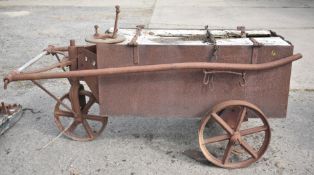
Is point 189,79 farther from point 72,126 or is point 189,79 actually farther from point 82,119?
point 72,126

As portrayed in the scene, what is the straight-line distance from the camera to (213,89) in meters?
3.62

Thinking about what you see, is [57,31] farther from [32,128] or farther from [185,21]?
[32,128]

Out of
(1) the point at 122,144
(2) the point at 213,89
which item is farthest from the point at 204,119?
(1) the point at 122,144

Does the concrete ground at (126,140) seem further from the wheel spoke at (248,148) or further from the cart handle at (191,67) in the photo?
the cart handle at (191,67)

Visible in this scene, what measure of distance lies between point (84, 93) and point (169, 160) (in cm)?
115

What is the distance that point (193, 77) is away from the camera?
141 inches

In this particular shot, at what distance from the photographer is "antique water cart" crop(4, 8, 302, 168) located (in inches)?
137

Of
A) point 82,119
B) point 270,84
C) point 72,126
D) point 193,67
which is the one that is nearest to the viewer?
point 193,67

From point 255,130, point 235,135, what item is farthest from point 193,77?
point 255,130

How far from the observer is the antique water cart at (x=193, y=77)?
3469mm

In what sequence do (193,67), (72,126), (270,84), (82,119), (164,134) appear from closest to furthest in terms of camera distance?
(193,67)
(270,84)
(82,119)
(72,126)
(164,134)

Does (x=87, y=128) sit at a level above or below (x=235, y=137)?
below

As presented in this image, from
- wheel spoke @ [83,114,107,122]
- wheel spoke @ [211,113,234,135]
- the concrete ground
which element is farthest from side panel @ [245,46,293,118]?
wheel spoke @ [83,114,107,122]

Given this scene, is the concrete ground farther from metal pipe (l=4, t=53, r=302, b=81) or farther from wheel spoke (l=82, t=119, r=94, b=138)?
metal pipe (l=4, t=53, r=302, b=81)
